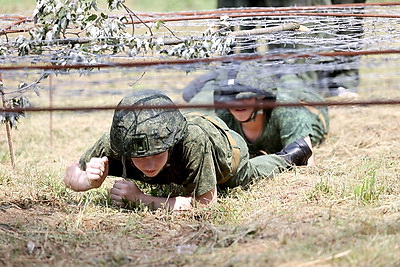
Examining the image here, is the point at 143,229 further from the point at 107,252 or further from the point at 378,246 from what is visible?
the point at 378,246

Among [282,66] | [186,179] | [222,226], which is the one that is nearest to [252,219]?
[222,226]

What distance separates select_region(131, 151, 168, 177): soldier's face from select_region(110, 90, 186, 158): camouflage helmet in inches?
3.5

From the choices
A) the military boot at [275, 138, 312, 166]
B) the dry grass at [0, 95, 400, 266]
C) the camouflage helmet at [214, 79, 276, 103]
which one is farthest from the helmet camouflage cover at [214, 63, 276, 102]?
the dry grass at [0, 95, 400, 266]

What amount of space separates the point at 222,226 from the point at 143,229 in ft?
1.40

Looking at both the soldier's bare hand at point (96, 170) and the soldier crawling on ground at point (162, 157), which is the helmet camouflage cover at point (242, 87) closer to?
the soldier crawling on ground at point (162, 157)

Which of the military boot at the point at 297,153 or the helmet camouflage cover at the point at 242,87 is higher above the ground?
the helmet camouflage cover at the point at 242,87

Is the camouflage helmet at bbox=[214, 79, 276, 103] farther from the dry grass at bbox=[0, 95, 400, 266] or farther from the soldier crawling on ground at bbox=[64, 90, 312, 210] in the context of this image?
the dry grass at bbox=[0, 95, 400, 266]

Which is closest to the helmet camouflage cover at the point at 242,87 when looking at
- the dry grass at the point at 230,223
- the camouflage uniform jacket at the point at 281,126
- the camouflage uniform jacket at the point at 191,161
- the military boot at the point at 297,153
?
the camouflage uniform jacket at the point at 281,126

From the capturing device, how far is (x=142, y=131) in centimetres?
349

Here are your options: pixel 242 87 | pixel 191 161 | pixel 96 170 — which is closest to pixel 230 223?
pixel 191 161

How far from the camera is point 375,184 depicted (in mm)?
3938

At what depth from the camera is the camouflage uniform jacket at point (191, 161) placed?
378 cm

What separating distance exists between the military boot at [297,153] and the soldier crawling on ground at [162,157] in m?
0.65

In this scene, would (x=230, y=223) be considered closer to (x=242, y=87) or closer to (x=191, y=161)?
(x=191, y=161)
